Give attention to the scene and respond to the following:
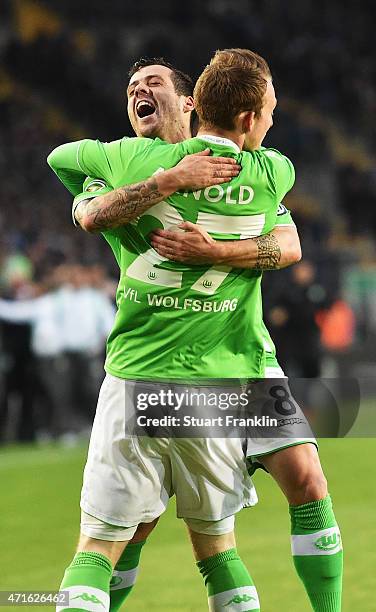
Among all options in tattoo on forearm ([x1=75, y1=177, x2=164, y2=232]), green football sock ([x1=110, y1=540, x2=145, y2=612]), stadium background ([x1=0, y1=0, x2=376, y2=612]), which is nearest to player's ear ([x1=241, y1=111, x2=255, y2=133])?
tattoo on forearm ([x1=75, y1=177, x2=164, y2=232])

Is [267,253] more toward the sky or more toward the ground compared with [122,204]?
more toward the ground

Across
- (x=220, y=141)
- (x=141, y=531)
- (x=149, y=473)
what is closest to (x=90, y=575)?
(x=149, y=473)

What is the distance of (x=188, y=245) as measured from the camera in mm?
3740

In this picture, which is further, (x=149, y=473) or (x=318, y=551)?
(x=318, y=551)

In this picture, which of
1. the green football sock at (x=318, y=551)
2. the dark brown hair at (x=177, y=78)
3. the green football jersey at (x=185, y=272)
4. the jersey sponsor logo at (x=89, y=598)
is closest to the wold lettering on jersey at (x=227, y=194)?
the green football jersey at (x=185, y=272)

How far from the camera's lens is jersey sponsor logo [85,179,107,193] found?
390 centimetres

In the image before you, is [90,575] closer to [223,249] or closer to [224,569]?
[224,569]

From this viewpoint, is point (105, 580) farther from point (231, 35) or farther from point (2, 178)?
point (231, 35)

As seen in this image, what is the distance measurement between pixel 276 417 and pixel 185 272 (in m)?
0.63

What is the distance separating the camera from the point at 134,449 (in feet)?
12.4

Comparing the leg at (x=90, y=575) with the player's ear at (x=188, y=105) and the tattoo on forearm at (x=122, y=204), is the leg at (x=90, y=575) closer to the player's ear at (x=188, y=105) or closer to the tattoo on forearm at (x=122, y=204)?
the tattoo on forearm at (x=122, y=204)

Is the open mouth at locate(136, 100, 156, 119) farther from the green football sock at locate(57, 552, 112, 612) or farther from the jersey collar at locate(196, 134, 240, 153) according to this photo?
the green football sock at locate(57, 552, 112, 612)

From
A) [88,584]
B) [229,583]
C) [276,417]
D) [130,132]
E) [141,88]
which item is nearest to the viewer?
[88,584]

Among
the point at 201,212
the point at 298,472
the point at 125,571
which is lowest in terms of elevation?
the point at 125,571
